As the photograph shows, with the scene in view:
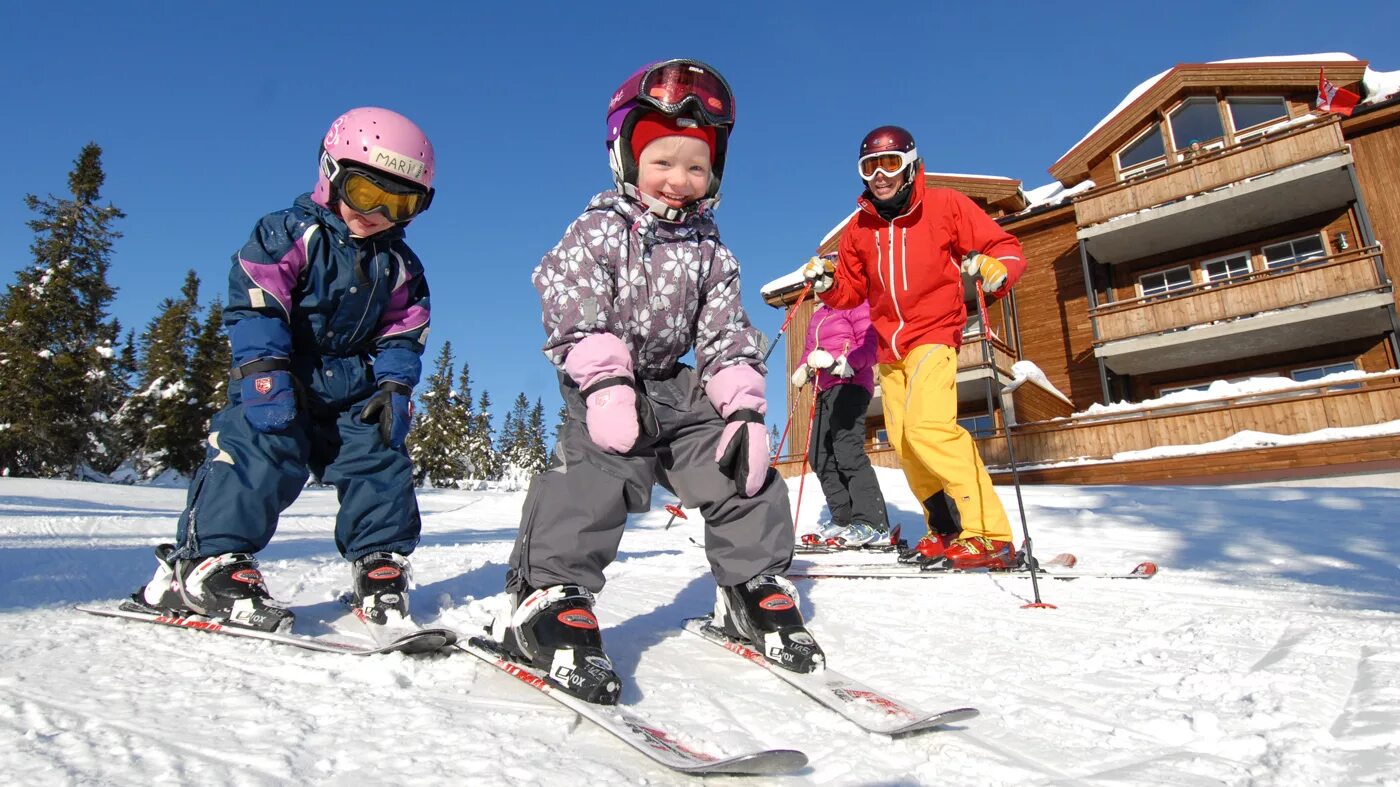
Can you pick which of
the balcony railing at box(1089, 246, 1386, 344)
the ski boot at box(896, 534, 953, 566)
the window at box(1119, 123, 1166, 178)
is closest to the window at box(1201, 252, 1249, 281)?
the balcony railing at box(1089, 246, 1386, 344)

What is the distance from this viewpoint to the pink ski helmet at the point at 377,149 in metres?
2.53

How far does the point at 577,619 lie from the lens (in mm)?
1668

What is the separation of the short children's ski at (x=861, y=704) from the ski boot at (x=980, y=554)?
198 cm

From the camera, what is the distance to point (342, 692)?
1420 mm

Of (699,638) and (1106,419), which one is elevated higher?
(1106,419)

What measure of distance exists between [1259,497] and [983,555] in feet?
13.8

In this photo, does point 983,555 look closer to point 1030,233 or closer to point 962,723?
point 962,723

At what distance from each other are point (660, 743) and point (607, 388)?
935 millimetres

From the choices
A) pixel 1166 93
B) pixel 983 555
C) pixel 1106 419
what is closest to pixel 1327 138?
pixel 1166 93

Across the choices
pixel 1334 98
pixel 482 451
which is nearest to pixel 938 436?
pixel 1334 98

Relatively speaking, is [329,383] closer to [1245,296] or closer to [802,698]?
[802,698]

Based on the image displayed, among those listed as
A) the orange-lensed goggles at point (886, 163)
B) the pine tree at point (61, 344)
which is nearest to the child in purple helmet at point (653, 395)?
the orange-lensed goggles at point (886, 163)

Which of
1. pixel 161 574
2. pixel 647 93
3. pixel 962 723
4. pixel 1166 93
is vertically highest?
pixel 1166 93

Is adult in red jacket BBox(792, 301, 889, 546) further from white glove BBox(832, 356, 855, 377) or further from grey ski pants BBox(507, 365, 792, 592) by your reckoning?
grey ski pants BBox(507, 365, 792, 592)
